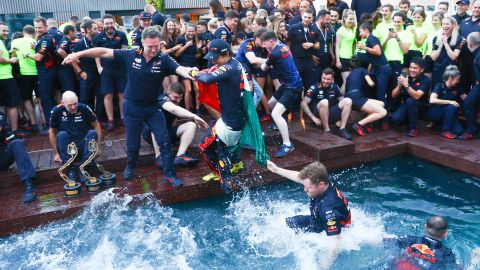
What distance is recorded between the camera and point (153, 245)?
4590 mm

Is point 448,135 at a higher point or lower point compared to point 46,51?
lower

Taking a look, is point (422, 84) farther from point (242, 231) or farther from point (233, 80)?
point (242, 231)

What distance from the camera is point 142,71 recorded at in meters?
5.36

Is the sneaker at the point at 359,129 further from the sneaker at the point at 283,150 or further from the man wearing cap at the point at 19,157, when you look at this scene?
the man wearing cap at the point at 19,157

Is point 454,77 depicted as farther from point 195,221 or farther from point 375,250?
point 195,221

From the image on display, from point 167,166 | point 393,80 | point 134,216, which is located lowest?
point 134,216

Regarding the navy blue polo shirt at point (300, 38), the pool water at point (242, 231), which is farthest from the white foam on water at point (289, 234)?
the navy blue polo shirt at point (300, 38)

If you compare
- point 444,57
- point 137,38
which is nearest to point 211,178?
point 137,38

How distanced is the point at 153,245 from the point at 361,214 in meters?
2.52

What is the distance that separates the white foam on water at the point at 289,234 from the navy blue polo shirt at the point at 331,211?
49 centimetres

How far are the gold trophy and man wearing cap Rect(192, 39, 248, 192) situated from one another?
1.47 meters

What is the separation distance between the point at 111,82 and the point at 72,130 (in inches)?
71.8

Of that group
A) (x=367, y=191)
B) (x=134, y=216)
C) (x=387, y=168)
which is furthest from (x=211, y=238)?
(x=387, y=168)

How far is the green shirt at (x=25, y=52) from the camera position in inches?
296
